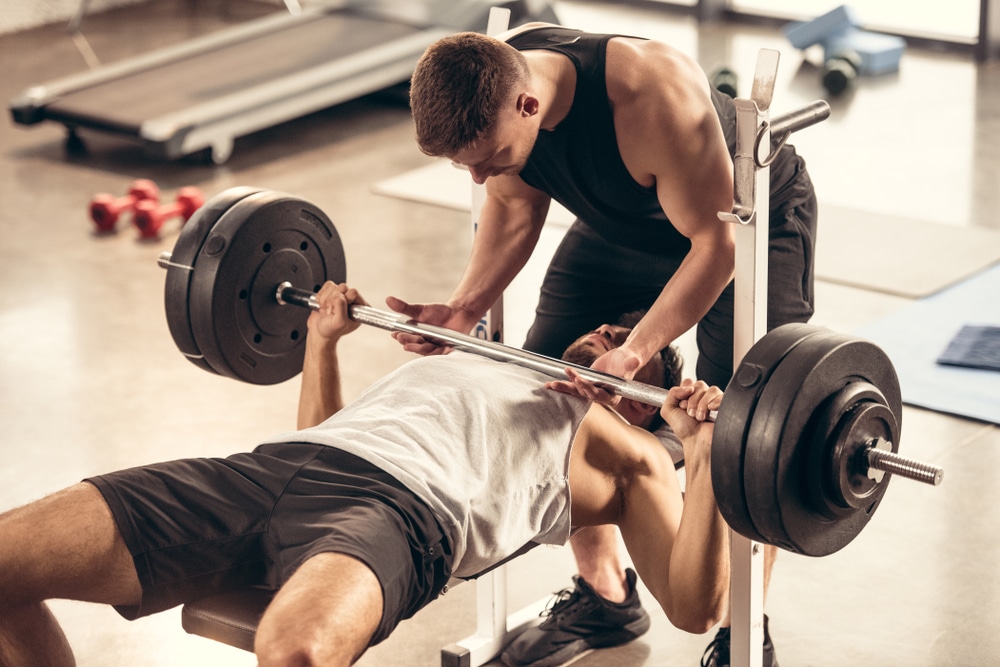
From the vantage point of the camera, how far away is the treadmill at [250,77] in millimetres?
5594

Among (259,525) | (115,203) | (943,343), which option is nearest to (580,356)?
(259,525)

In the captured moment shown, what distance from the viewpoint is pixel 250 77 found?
19.5 feet

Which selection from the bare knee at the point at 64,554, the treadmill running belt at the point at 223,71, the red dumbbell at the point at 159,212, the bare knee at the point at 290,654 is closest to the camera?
the bare knee at the point at 290,654

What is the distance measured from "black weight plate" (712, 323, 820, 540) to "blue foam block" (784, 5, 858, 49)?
4.88 meters

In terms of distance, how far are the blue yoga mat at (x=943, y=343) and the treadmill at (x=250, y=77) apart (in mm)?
2453

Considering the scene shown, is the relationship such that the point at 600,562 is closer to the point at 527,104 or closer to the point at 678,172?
the point at 678,172

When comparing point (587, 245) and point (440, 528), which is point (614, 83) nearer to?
point (587, 245)

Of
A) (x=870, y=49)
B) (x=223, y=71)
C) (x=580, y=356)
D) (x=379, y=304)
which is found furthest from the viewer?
(x=870, y=49)

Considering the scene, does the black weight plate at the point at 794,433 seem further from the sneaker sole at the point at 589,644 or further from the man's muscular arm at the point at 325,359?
the man's muscular arm at the point at 325,359

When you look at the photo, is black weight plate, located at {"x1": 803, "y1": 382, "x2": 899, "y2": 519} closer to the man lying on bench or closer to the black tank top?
the man lying on bench

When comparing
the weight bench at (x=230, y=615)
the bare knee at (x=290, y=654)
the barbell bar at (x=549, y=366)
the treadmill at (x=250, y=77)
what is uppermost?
the treadmill at (x=250, y=77)

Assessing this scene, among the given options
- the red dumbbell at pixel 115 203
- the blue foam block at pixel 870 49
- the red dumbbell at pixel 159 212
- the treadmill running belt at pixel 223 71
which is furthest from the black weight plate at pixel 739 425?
the blue foam block at pixel 870 49

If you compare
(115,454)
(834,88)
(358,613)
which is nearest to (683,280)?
(358,613)

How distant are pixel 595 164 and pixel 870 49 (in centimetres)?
450
